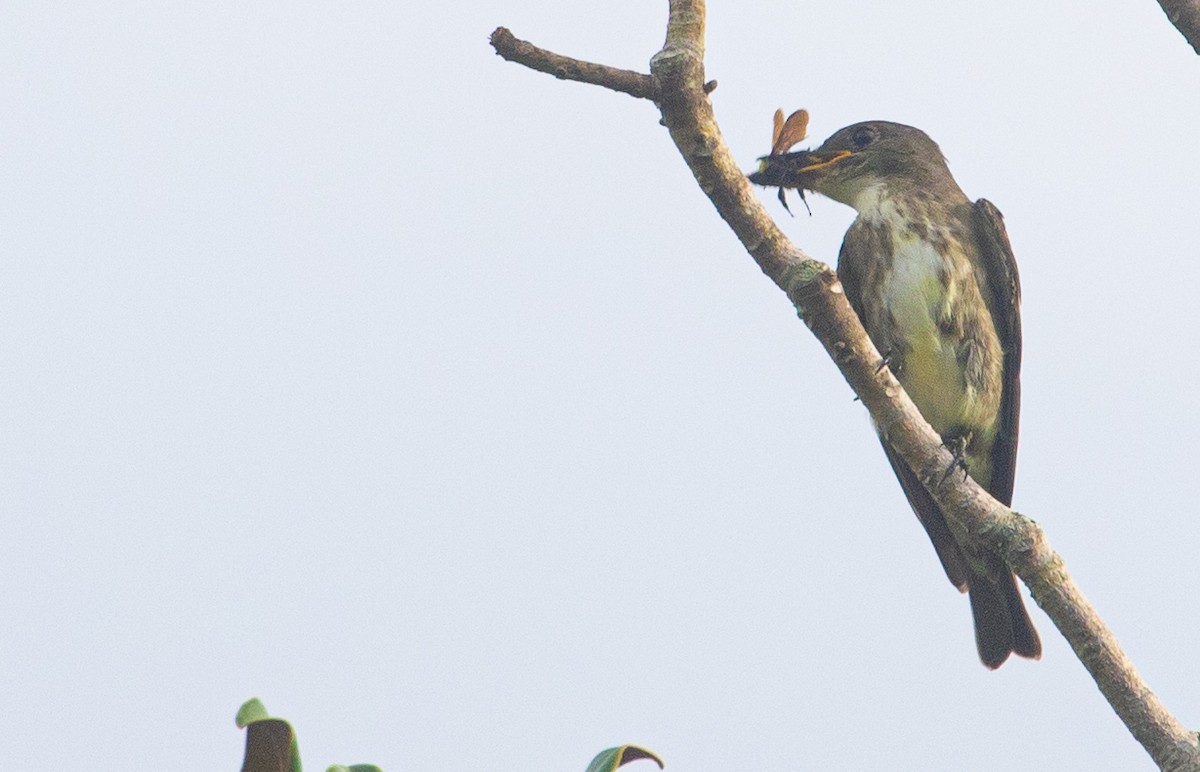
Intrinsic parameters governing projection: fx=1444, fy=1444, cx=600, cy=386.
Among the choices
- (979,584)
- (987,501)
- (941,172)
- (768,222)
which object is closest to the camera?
(768,222)

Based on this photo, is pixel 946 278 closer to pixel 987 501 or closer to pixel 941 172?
pixel 941 172

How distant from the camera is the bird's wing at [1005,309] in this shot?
5641mm

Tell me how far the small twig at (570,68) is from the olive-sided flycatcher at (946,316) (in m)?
2.22

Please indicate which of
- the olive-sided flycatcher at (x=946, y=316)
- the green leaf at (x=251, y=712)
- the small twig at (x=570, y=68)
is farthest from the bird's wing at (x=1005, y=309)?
the green leaf at (x=251, y=712)

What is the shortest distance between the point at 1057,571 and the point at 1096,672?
280 mm

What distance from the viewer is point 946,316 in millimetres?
5398

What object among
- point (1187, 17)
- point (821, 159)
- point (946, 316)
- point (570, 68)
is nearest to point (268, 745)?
point (570, 68)

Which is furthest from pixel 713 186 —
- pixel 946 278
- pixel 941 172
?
pixel 941 172

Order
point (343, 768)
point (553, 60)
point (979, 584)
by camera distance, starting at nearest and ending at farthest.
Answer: point (343, 768), point (553, 60), point (979, 584)

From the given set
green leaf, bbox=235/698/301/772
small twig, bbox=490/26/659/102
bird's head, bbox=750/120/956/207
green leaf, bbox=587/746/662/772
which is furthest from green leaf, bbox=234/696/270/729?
bird's head, bbox=750/120/956/207

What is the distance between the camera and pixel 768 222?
347cm

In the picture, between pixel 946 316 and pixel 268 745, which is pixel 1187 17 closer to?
pixel 946 316

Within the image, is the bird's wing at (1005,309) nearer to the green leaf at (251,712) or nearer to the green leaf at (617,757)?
the green leaf at (617,757)

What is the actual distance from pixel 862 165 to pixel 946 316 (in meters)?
0.99
